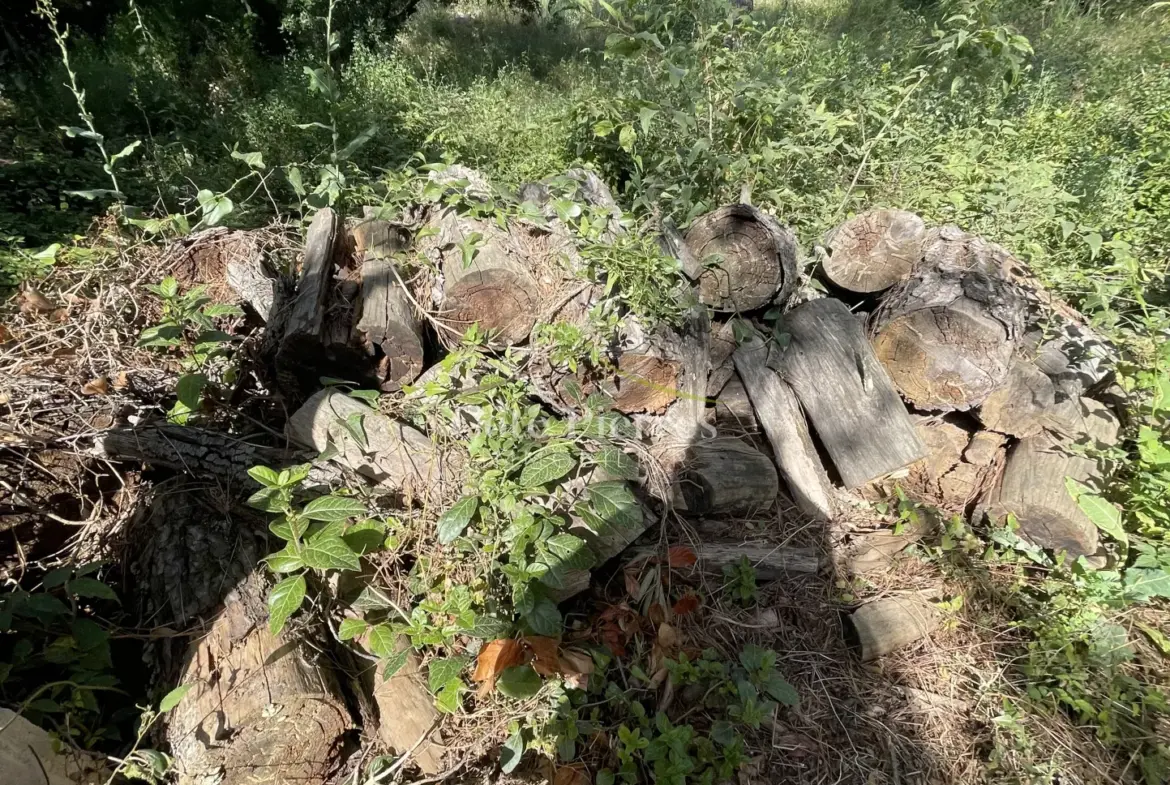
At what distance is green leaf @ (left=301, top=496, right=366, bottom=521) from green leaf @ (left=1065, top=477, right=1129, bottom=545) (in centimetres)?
269

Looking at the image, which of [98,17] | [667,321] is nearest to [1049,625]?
[667,321]

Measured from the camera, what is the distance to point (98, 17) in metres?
6.38

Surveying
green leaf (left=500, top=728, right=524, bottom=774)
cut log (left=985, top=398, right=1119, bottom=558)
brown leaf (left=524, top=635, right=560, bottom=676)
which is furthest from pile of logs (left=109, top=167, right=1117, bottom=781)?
green leaf (left=500, top=728, right=524, bottom=774)

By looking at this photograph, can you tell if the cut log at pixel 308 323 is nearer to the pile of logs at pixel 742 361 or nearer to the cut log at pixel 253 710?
the pile of logs at pixel 742 361

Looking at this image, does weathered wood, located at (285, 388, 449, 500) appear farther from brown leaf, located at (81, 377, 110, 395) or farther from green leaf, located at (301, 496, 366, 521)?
brown leaf, located at (81, 377, 110, 395)

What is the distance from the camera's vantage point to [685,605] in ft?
6.81

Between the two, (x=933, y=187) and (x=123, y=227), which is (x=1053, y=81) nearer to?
(x=933, y=187)

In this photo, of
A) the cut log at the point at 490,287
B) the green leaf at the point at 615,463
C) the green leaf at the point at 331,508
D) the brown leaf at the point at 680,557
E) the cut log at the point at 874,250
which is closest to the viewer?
the green leaf at the point at 331,508

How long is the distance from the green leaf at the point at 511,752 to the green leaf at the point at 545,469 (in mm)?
738

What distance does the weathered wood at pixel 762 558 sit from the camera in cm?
223

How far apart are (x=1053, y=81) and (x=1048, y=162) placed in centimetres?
157

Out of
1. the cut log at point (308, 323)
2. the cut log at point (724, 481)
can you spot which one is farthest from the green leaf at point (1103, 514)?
the cut log at point (308, 323)

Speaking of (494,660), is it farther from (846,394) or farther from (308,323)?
(846,394)

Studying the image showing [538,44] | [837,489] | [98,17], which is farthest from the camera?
[538,44]
